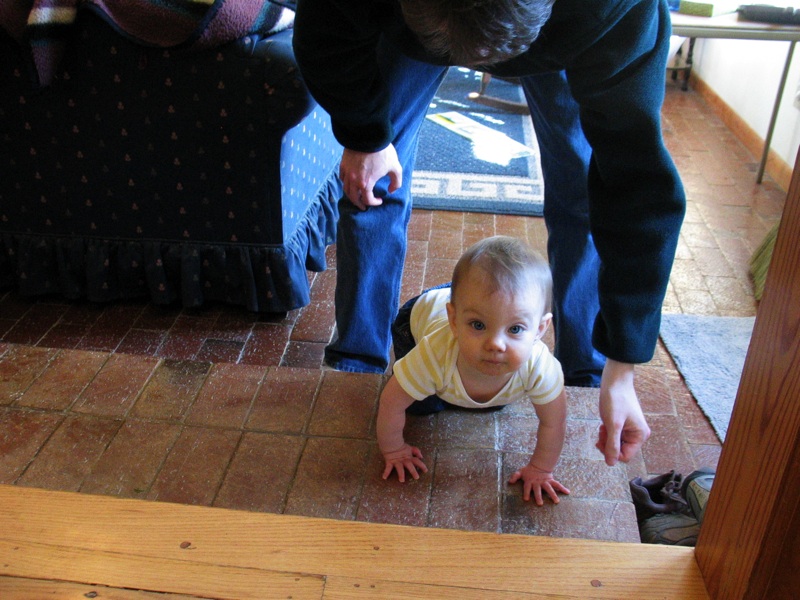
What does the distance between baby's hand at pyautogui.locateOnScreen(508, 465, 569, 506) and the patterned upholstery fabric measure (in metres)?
1.05

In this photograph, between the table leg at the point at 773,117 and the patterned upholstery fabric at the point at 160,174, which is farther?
the table leg at the point at 773,117

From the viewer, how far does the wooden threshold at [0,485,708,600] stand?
86 centimetres

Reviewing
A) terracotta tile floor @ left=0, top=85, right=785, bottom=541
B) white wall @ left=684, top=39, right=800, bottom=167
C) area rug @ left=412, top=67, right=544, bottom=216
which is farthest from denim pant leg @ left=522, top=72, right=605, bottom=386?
white wall @ left=684, top=39, right=800, bottom=167

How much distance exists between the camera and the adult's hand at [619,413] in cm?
99

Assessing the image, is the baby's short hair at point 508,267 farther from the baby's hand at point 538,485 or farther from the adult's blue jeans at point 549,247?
the adult's blue jeans at point 549,247

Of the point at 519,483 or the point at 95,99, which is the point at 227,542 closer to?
the point at 519,483

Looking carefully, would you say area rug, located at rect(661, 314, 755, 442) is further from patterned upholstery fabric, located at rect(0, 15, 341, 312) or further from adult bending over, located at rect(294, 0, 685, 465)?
patterned upholstery fabric, located at rect(0, 15, 341, 312)

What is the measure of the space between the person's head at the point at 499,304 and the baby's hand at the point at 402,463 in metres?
0.19

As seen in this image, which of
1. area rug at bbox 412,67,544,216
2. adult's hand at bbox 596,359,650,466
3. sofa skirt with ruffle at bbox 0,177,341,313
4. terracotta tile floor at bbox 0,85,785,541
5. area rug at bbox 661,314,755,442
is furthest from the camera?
area rug at bbox 412,67,544,216

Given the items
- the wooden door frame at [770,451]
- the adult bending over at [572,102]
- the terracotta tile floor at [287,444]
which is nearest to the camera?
the wooden door frame at [770,451]

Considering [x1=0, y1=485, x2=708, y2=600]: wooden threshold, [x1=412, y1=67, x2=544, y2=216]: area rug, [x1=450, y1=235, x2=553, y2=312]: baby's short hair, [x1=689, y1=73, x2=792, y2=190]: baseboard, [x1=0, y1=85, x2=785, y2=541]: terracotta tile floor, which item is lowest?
[x1=412, y1=67, x2=544, y2=216]: area rug

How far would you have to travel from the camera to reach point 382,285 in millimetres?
1549

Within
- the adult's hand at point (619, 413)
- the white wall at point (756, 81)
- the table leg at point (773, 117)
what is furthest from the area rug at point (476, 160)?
the adult's hand at point (619, 413)

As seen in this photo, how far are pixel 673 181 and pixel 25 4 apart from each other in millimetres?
1487
